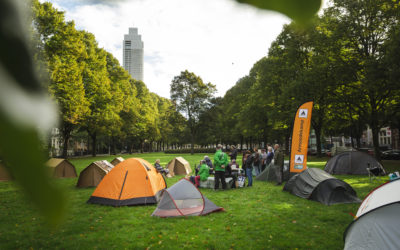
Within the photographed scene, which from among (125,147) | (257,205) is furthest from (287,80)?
(125,147)

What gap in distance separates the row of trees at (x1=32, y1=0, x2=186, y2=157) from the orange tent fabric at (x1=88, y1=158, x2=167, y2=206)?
2518 millimetres

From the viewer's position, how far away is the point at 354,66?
17.5 m

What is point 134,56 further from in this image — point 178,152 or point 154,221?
point 178,152

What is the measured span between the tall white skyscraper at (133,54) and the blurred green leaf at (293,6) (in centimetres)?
36

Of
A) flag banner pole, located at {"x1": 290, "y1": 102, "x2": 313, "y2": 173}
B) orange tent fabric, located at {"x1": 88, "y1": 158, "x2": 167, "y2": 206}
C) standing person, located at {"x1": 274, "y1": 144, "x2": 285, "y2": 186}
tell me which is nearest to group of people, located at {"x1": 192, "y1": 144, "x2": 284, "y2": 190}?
standing person, located at {"x1": 274, "y1": 144, "x2": 285, "y2": 186}

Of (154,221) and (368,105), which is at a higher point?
(368,105)

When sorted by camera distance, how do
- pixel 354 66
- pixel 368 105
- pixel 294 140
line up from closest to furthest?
1. pixel 294 140
2. pixel 354 66
3. pixel 368 105

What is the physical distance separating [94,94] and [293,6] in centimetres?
2450

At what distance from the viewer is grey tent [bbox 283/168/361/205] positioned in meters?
8.54

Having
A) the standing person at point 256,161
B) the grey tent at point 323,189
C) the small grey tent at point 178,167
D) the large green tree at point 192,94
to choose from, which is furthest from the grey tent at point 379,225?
the large green tree at point 192,94

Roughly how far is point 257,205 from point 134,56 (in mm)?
8506

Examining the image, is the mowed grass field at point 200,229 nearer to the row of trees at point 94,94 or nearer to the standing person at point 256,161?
the row of trees at point 94,94

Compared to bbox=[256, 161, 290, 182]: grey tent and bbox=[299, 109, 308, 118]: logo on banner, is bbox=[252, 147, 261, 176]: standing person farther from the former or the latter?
bbox=[299, 109, 308, 118]: logo on banner

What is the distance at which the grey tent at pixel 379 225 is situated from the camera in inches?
175
